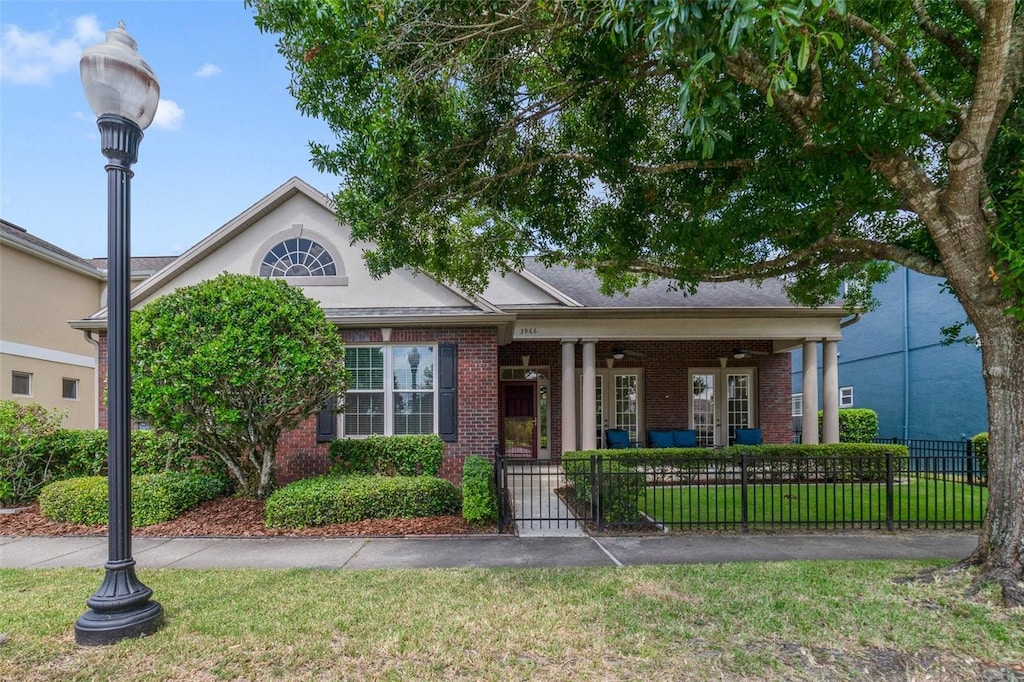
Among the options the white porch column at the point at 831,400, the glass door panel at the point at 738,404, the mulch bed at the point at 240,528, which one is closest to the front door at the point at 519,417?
the glass door panel at the point at 738,404

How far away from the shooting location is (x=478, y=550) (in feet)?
23.4

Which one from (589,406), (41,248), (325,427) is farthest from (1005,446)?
(41,248)

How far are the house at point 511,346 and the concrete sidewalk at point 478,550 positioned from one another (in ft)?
10.6

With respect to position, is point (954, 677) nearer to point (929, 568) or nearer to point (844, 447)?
point (929, 568)

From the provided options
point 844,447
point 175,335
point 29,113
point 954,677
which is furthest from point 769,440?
point 29,113

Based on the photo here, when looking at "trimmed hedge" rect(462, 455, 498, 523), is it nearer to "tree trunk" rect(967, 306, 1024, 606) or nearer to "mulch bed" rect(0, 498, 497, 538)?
"mulch bed" rect(0, 498, 497, 538)

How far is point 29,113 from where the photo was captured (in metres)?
8.30

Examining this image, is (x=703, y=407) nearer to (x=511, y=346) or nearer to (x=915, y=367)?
(x=511, y=346)

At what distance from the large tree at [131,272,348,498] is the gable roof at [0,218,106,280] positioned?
1179 cm

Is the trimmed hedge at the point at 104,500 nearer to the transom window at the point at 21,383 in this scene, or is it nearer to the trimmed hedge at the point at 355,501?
the trimmed hedge at the point at 355,501

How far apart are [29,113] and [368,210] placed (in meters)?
5.37

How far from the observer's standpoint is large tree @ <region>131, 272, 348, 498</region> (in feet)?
26.5

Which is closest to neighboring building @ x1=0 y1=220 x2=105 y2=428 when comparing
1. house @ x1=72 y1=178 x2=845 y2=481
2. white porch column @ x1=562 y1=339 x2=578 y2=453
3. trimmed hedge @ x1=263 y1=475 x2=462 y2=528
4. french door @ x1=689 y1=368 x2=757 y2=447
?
house @ x1=72 y1=178 x2=845 y2=481

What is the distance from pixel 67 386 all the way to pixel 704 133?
72.3 ft
